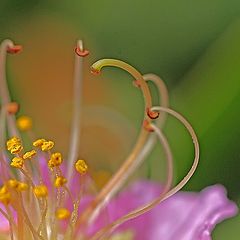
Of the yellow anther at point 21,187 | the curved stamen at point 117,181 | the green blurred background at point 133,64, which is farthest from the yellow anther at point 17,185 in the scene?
the green blurred background at point 133,64

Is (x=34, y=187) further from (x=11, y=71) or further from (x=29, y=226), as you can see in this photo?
(x=11, y=71)

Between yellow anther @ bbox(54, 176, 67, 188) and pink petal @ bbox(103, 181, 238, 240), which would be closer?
yellow anther @ bbox(54, 176, 67, 188)

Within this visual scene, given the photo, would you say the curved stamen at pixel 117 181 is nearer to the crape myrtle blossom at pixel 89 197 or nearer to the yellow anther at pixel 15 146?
the crape myrtle blossom at pixel 89 197

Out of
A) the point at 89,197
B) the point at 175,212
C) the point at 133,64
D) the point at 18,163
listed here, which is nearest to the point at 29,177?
the point at 18,163

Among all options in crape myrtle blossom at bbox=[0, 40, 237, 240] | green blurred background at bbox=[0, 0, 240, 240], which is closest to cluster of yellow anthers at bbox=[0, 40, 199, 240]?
crape myrtle blossom at bbox=[0, 40, 237, 240]

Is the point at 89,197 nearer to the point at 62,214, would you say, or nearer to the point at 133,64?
the point at 62,214

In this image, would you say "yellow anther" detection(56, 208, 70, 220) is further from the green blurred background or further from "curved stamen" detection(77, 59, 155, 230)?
the green blurred background

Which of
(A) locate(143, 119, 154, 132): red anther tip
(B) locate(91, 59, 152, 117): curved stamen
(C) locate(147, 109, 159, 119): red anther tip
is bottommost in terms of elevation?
(A) locate(143, 119, 154, 132): red anther tip
